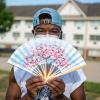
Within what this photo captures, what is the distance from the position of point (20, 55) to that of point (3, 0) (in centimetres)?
3908

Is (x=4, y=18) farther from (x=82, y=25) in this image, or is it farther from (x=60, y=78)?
(x=60, y=78)

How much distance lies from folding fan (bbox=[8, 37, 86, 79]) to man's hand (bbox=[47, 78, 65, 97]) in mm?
48

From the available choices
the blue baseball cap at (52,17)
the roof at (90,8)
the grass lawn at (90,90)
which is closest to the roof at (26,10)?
the roof at (90,8)

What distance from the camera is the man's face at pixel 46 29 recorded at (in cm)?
235

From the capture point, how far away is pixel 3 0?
133ft

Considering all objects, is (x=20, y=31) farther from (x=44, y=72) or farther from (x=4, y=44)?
(x=44, y=72)

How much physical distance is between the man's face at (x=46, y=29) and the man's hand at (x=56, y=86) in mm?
336

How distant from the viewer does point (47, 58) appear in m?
2.28

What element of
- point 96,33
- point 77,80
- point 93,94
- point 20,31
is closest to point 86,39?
point 96,33

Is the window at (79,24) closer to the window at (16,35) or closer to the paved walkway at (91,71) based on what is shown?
the window at (16,35)

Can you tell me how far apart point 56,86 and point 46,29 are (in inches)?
16.1

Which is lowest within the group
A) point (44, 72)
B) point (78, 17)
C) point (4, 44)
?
point (4, 44)

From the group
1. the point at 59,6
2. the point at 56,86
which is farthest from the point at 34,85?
the point at 59,6

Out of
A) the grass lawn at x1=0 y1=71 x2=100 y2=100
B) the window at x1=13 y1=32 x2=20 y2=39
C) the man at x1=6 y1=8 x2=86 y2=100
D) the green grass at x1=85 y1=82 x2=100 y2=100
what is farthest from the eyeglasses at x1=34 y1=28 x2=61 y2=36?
the window at x1=13 y1=32 x2=20 y2=39
